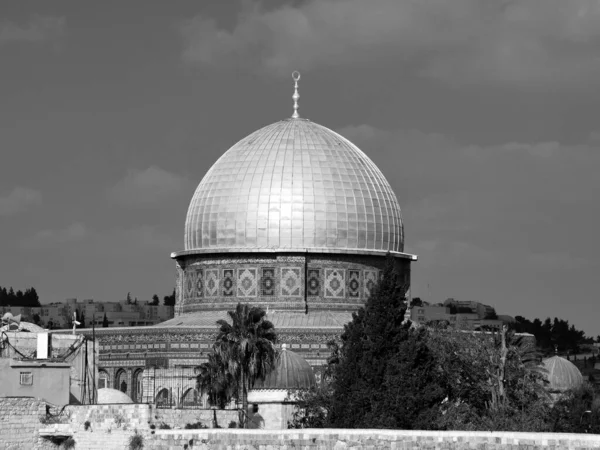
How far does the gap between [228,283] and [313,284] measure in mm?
3026

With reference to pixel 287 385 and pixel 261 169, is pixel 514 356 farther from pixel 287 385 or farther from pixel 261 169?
pixel 261 169

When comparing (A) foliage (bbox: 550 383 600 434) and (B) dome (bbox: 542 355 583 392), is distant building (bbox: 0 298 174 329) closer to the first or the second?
(B) dome (bbox: 542 355 583 392)

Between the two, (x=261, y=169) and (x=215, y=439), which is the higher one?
(x=261, y=169)

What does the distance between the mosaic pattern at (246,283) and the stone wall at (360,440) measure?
2773cm

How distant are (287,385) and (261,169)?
48.5ft

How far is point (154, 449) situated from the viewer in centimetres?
3919

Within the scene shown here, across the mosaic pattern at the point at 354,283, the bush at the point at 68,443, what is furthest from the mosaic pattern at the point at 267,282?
the bush at the point at 68,443

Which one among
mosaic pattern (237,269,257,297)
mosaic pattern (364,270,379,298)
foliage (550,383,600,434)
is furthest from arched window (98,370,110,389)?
foliage (550,383,600,434)

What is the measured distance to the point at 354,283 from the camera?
67.6m

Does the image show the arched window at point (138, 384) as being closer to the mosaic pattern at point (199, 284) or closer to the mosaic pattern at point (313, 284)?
the mosaic pattern at point (199, 284)

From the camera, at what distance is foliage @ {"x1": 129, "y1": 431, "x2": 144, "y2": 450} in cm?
3947

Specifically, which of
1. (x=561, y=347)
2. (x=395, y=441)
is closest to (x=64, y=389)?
(x=395, y=441)

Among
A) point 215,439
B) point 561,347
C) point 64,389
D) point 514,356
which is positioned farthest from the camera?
point 561,347

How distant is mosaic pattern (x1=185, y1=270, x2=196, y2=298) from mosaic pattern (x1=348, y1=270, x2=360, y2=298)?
5.80 m
